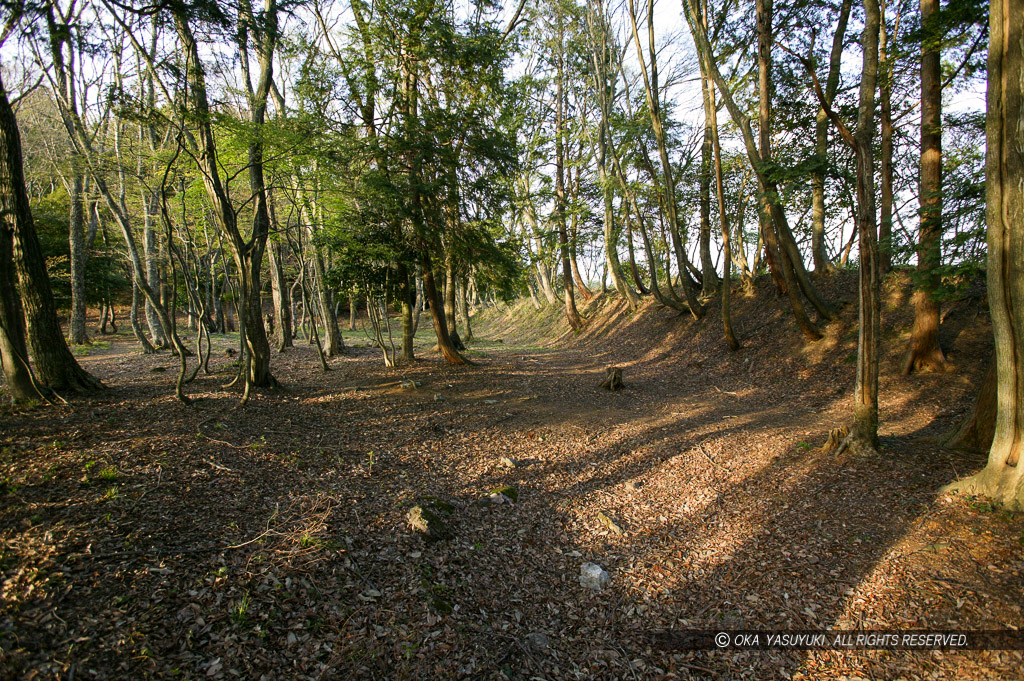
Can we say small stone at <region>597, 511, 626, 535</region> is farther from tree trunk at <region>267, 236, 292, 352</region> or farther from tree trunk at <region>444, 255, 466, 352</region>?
tree trunk at <region>267, 236, 292, 352</region>

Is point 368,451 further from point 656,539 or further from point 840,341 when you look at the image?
point 840,341

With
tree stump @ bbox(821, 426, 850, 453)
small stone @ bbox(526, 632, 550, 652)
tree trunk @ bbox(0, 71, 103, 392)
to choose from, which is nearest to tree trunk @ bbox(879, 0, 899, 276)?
tree stump @ bbox(821, 426, 850, 453)

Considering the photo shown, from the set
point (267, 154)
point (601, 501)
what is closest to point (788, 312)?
point (601, 501)

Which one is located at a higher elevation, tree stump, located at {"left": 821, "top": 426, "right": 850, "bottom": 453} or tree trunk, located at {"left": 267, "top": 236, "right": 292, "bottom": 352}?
tree trunk, located at {"left": 267, "top": 236, "right": 292, "bottom": 352}

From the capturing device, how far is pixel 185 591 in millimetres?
Answer: 3260

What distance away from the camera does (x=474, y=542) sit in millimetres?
4863

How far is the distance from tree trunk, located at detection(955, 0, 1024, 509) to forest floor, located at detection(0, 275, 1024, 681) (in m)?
0.49

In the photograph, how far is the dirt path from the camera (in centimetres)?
309

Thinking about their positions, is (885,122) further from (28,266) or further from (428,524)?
(28,266)

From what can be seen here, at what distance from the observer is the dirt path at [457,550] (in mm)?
3086

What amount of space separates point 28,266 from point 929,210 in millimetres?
12959

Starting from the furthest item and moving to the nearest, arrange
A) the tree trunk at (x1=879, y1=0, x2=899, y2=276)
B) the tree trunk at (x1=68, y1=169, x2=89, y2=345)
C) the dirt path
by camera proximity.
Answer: the tree trunk at (x1=68, y1=169, x2=89, y2=345)
the tree trunk at (x1=879, y1=0, x2=899, y2=276)
the dirt path

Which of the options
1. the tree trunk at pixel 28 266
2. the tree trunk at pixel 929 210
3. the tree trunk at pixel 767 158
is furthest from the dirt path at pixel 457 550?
the tree trunk at pixel 767 158

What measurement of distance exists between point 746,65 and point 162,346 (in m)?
20.4
